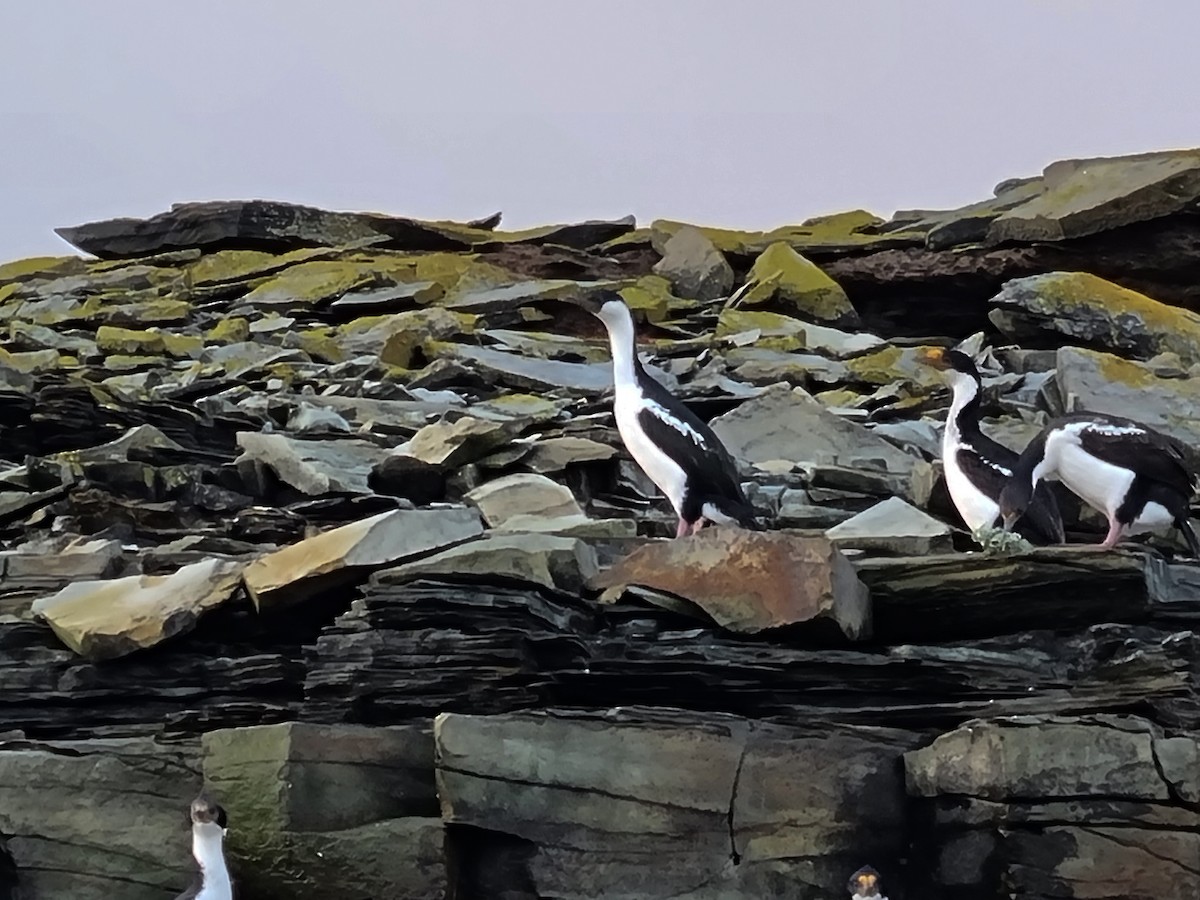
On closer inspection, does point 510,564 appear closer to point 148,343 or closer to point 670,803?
point 670,803

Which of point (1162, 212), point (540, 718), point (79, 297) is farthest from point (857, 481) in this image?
point (79, 297)

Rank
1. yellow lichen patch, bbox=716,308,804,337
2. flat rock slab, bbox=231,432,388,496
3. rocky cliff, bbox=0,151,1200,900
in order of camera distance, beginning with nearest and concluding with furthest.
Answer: rocky cliff, bbox=0,151,1200,900 < flat rock slab, bbox=231,432,388,496 < yellow lichen patch, bbox=716,308,804,337

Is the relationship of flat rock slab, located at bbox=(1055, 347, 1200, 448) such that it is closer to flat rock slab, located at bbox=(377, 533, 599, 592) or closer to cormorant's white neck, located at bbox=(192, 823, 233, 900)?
flat rock slab, located at bbox=(377, 533, 599, 592)

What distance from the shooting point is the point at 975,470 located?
1160 centimetres

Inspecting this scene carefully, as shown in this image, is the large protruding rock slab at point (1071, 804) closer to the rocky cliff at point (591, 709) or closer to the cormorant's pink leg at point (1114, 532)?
the rocky cliff at point (591, 709)

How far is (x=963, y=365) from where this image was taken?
1282 centimetres

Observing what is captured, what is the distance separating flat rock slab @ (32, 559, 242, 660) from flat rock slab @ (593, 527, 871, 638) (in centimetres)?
267

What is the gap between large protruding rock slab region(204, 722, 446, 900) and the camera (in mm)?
8555

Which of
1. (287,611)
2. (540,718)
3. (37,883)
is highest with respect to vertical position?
(287,611)

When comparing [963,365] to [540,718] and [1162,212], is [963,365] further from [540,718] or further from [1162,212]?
[1162,212]

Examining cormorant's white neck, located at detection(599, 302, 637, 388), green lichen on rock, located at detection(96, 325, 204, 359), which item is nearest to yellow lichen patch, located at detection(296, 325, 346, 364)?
green lichen on rock, located at detection(96, 325, 204, 359)

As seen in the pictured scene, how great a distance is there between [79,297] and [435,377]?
45.8ft

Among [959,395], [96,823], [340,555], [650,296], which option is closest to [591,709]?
[340,555]

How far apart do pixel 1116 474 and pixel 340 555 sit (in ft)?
19.1
